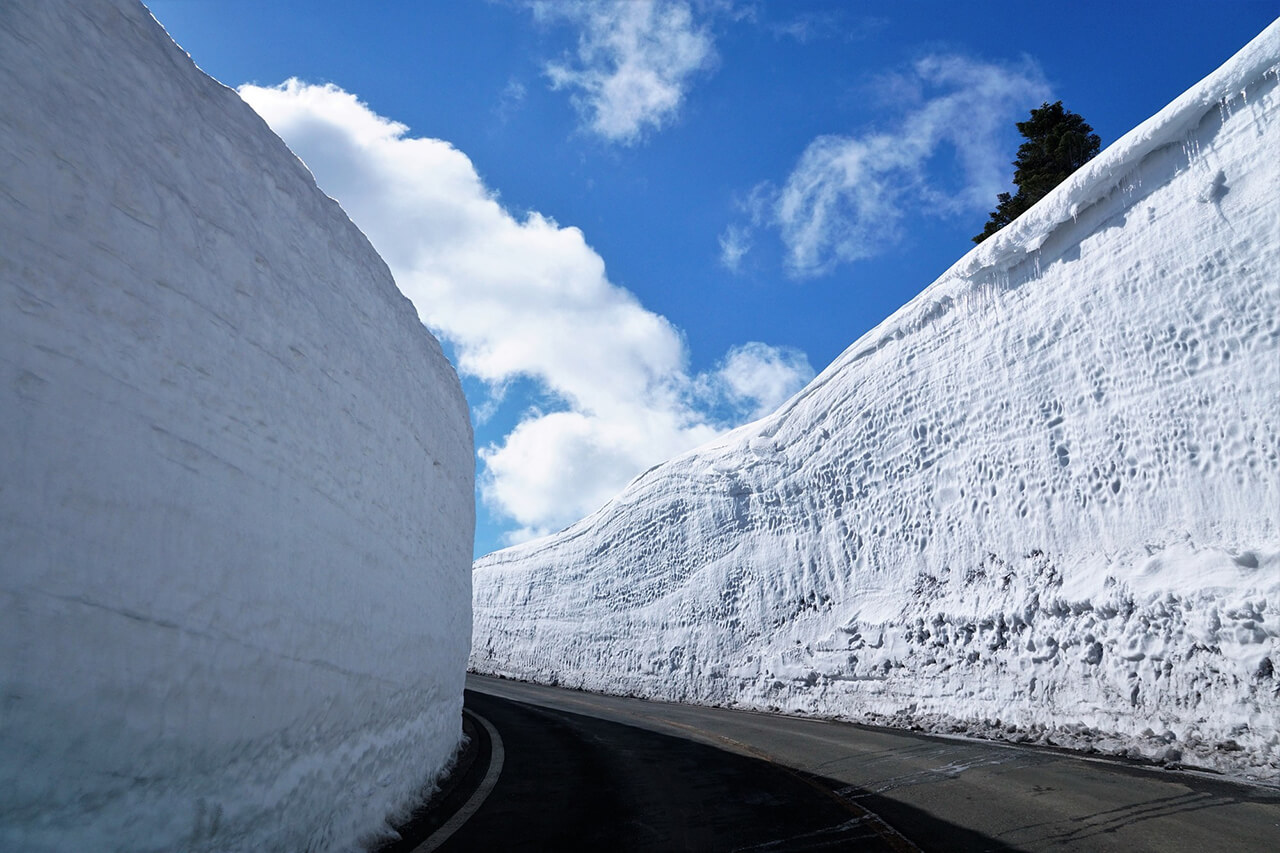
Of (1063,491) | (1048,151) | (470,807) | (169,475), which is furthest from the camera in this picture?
(1048,151)

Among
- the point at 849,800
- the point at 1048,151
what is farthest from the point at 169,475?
the point at 1048,151

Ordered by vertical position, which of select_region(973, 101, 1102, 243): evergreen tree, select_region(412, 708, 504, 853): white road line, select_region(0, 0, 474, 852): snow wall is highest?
select_region(973, 101, 1102, 243): evergreen tree

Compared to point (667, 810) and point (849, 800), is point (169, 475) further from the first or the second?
point (849, 800)

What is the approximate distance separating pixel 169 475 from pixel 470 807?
423 cm

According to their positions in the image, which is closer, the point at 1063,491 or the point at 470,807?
the point at 470,807

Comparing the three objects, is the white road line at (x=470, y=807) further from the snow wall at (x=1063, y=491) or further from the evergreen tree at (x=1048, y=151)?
the evergreen tree at (x=1048, y=151)

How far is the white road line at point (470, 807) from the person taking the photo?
5.17m

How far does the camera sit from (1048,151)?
87.2 feet

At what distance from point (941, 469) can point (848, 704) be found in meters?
4.89

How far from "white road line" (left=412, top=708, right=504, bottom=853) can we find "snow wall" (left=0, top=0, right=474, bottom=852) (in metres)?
0.43

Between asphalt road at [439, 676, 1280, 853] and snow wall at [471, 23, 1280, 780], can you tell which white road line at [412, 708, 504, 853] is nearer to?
asphalt road at [439, 676, 1280, 853]

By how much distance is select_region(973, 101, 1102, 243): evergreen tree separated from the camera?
2588 centimetres

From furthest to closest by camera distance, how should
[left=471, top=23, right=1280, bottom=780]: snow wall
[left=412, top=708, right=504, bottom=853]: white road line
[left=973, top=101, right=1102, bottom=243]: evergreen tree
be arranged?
[left=973, top=101, right=1102, bottom=243]: evergreen tree → [left=471, top=23, right=1280, bottom=780]: snow wall → [left=412, top=708, right=504, bottom=853]: white road line

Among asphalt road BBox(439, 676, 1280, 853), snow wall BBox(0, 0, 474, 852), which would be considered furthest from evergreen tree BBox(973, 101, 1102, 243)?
snow wall BBox(0, 0, 474, 852)
